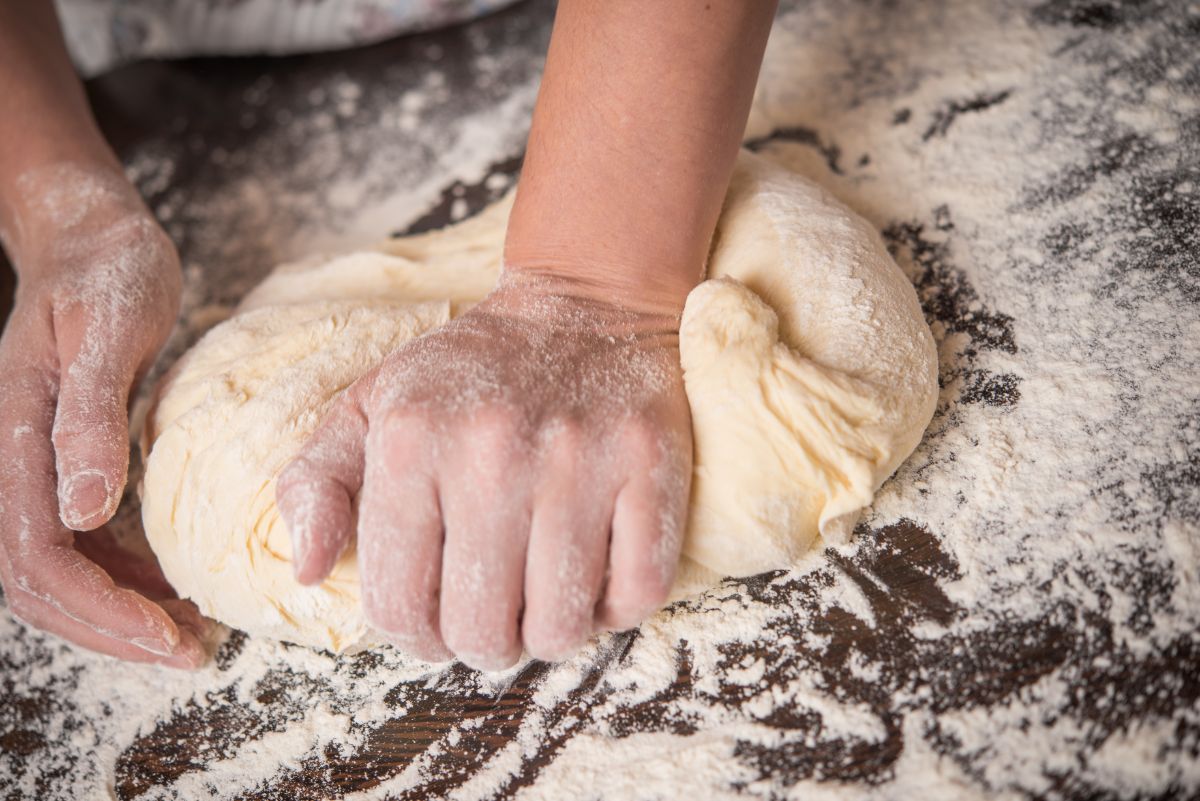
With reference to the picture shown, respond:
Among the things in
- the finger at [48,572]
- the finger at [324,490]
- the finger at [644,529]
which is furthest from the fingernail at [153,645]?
the finger at [644,529]

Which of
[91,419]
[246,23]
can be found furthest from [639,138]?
[246,23]

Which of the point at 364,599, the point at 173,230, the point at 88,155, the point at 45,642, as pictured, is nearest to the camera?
the point at 364,599

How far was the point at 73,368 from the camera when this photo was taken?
1.14 m

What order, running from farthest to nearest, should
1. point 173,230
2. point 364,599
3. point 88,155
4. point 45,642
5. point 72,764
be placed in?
point 173,230 < point 88,155 < point 45,642 < point 72,764 < point 364,599

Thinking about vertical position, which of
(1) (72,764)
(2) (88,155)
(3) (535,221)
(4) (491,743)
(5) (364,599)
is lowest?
(1) (72,764)

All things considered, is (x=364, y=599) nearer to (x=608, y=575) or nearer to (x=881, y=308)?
(x=608, y=575)

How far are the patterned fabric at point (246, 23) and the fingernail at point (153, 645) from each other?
66.4 inches

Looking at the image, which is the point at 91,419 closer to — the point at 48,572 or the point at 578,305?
the point at 48,572

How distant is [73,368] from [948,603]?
1.25m

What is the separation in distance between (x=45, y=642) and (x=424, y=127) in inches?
52.2

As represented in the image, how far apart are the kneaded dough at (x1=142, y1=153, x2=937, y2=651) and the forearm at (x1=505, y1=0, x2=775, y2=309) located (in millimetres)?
103

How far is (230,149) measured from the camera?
2.02 meters

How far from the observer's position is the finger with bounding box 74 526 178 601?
121cm

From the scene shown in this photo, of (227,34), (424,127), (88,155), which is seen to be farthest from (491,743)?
(227,34)
